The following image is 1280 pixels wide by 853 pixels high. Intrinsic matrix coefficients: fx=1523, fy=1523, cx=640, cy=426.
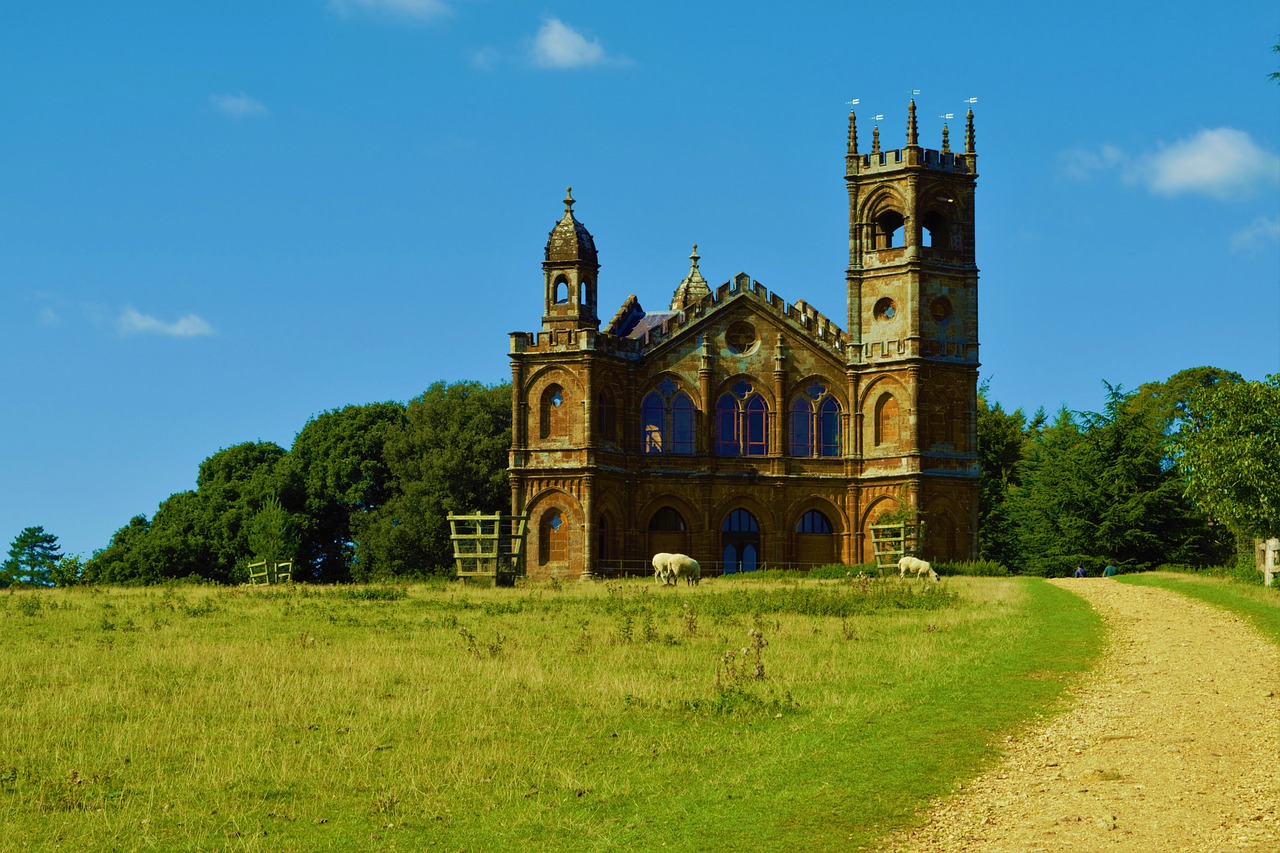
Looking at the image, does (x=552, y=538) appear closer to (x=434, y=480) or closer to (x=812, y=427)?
(x=812, y=427)

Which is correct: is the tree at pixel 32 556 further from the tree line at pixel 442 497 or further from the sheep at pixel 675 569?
the sheep at pixel 675 569

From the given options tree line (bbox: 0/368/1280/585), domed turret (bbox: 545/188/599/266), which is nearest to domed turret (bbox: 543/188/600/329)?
domed turret (bbox: 545/188/599/266)

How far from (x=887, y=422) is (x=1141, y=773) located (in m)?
51.5

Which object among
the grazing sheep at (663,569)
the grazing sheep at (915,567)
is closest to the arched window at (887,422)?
the grazing sheep at (915,567)

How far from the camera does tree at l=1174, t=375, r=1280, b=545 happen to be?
43.1 m

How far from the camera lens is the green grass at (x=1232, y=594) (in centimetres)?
2973

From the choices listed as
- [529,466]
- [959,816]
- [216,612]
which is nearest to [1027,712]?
A: [959,816]

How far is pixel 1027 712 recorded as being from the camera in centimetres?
1964

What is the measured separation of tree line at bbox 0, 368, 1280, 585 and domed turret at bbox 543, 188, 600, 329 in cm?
1284

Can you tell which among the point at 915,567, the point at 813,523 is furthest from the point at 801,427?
the point at 915,567

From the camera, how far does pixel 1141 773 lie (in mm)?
15812

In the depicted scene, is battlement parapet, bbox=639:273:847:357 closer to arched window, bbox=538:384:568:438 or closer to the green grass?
arched window, bbox=538:384:568:438

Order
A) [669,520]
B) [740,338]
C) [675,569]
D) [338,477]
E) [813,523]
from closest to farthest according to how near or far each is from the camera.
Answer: [675,569] → [669,520] → [813,523] → [740,338] → [338,477]

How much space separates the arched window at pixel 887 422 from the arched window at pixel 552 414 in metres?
13.9
